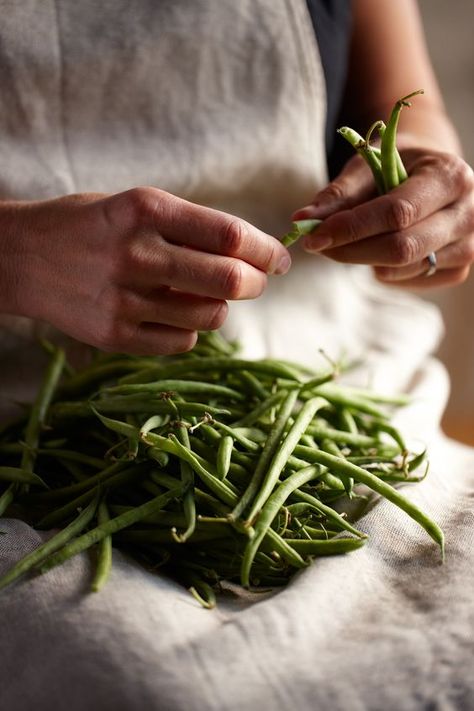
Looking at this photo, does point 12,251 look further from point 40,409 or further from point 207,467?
point 207,467

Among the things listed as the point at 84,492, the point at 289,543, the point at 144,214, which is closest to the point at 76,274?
the point at 144,214

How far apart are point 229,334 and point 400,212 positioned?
1.14ft

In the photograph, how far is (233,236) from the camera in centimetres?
71

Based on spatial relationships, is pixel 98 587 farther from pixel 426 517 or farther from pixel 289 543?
pixel 426 517

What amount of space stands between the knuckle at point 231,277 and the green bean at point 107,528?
0.56 feet

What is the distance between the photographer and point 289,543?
27.2 inches

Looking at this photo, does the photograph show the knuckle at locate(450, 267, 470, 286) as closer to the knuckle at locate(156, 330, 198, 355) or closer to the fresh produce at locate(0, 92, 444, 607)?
the fresh produce at locate(0, 92, 444, 607)

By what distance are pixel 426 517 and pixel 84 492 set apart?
31cm

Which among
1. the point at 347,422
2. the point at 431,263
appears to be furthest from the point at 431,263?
the point at 347,422

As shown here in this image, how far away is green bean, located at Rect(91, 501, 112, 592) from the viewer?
63cm

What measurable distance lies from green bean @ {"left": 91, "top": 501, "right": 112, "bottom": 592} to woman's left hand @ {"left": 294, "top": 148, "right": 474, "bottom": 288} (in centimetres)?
32

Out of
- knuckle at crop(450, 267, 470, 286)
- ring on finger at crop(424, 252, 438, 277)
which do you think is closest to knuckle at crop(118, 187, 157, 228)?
ring on finger at crop(424, 252, 438, 277)

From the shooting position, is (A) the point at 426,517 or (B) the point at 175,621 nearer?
(B) the point at 175,621

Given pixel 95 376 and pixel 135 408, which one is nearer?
pixel 135 408
